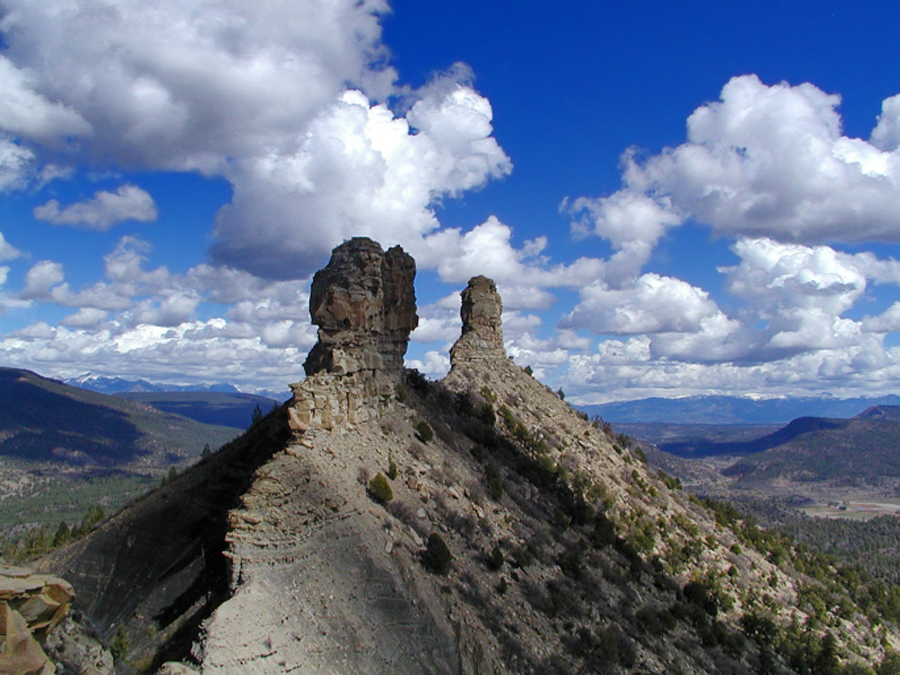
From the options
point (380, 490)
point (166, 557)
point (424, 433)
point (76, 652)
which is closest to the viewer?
point (76, 652)

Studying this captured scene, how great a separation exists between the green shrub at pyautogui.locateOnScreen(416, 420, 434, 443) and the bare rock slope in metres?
0.15

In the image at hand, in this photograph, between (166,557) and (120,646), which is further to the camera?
(166,557)

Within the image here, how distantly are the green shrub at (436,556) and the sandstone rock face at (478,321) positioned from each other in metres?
33.2

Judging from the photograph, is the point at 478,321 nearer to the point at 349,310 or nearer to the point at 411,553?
the point at 349,310

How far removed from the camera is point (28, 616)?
2144cm

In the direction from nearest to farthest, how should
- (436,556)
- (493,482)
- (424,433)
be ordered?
(436,556) → (424,433) → (493,482)

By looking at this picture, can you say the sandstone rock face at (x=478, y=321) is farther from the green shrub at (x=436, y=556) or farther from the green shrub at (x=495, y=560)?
the green shrub at (x=436, y=556)

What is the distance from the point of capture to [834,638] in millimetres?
52750

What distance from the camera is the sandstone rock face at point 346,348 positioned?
3475cm

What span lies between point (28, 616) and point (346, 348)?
20602mm

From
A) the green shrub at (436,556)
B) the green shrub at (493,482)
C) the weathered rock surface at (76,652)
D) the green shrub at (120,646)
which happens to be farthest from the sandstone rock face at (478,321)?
the weathered rock surface at (76,652)

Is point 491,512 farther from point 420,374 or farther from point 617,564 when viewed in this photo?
point 420,374

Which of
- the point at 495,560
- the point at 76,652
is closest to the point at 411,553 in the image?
the point at 495,560

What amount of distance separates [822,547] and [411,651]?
184 metres
